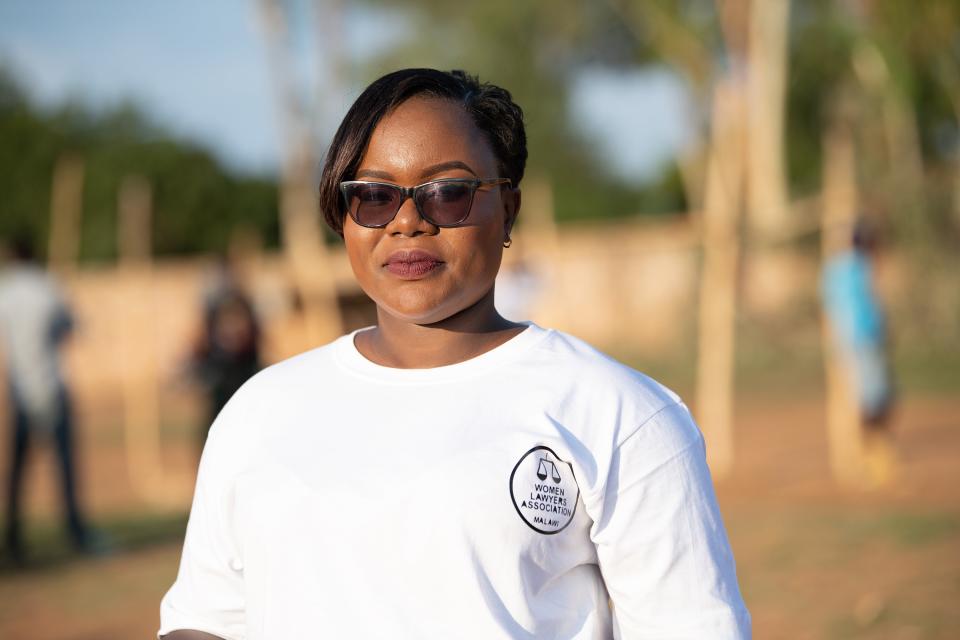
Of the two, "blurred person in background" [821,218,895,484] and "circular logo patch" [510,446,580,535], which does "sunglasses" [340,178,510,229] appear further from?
"blurred person in background" [821,218,895,484]

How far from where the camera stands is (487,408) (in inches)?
60.6

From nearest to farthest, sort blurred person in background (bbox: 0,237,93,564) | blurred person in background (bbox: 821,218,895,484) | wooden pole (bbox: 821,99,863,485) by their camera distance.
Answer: blurred person in background (bbox: 0,237,93,564) < blurred person in background (bbox: 821,218,895,484) < wooden pole (bbox: 821,99,863,485)

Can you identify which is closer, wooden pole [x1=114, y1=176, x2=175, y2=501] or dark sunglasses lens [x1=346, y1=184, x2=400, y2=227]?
dark sunglasses lens [x1=346, y1=184, x2=400, y2=227]

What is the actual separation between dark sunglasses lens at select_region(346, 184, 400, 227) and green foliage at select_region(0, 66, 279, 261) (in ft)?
91.4

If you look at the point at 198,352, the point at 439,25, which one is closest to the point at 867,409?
the point at 198,352

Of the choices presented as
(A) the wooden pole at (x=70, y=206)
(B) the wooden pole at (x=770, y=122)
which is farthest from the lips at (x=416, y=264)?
(A) the wooden pole at (x=70, y=206)

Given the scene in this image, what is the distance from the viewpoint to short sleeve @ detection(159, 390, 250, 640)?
5.52ft

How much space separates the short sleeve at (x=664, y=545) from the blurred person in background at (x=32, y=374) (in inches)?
255

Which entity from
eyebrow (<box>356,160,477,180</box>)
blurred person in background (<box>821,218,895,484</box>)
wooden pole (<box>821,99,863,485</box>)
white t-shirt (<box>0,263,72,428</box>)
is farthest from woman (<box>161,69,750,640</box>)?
wooden pole (<box>821,99,863,485</box>)

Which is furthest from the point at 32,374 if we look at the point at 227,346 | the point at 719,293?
the point at 719,293

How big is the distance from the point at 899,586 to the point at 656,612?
444 cm

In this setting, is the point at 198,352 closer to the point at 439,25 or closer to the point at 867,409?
the point at 867,409

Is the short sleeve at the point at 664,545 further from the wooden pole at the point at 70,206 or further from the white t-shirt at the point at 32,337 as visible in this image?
the wooden pole at the point at 70,206

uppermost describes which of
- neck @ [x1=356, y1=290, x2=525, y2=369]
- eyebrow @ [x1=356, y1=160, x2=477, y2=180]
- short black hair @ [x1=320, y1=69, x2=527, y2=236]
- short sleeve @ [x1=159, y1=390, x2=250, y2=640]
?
short black hair @ [x1=320, y1=69, x2=527, y2=236]
